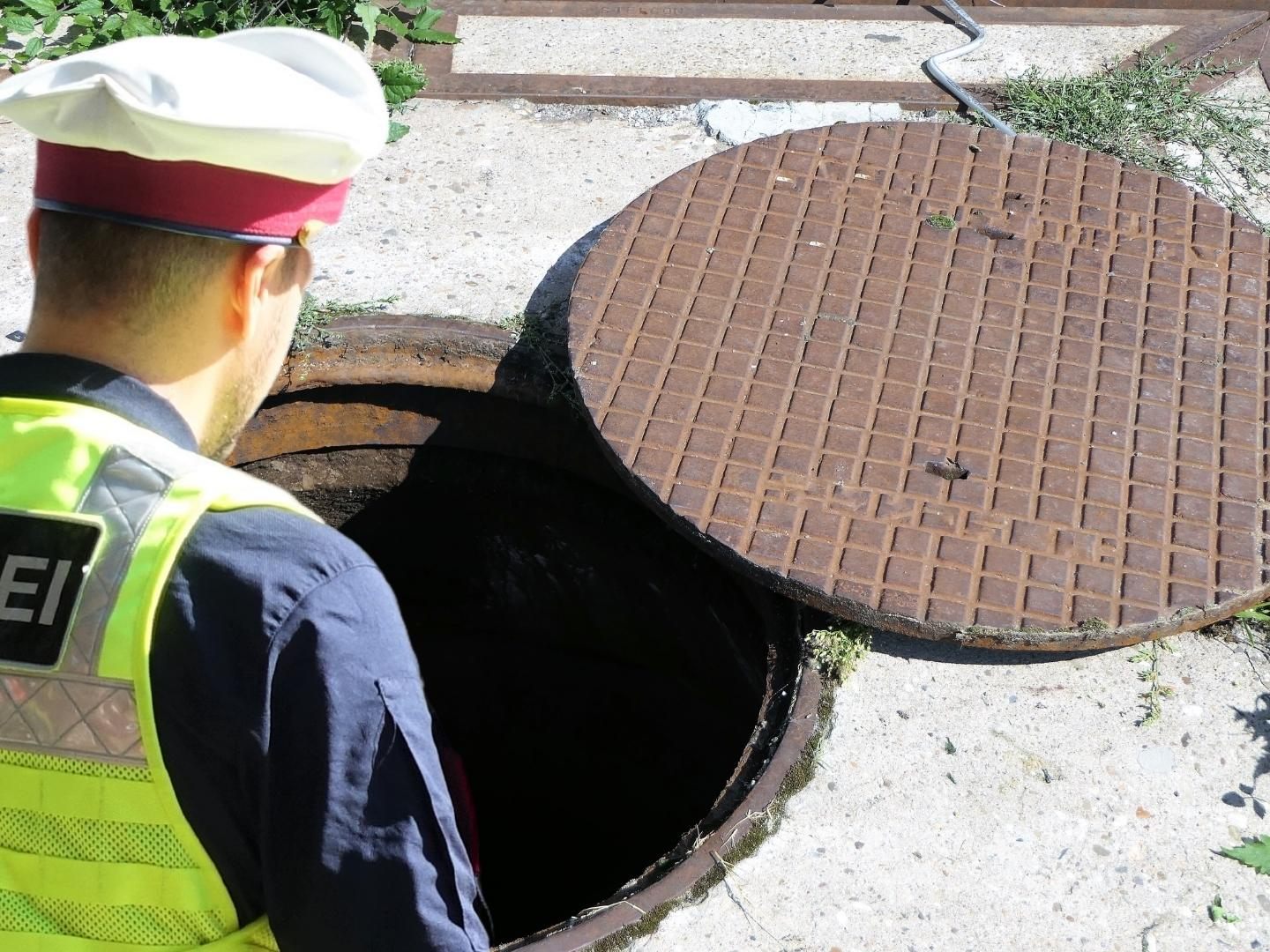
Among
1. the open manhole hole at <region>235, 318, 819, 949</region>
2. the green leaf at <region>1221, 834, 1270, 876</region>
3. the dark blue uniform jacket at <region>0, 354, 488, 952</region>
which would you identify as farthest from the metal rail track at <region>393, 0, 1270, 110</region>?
the dark blue uniform jacket at <region>0, 354, 488, 952</region>

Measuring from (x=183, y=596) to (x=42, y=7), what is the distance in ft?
9.41

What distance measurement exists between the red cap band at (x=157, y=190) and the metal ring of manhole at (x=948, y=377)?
3.67 ft

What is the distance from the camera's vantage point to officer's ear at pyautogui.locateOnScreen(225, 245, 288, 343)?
123cm

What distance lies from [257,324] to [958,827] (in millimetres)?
1321

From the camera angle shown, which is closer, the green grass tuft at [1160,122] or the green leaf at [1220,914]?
the green leaf at [1220,914]

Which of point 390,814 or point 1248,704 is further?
point 1248,704

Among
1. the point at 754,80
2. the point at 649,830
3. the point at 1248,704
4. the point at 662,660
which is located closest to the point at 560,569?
the point at 662,660

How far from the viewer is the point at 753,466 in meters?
2.27

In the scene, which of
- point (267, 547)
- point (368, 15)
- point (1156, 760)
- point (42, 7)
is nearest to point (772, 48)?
point (368, 15)

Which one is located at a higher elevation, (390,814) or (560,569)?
(390,814)

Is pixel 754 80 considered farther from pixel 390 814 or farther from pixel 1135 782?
pixel 390 814

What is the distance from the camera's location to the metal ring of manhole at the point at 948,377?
212 cm

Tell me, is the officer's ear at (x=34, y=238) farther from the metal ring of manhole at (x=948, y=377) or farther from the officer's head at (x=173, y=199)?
the metal ring of manhole at (x=948, y=377)

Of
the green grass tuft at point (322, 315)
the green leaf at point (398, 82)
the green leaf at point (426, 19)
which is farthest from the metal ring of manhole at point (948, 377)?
the green leaf at point (426, 19)
